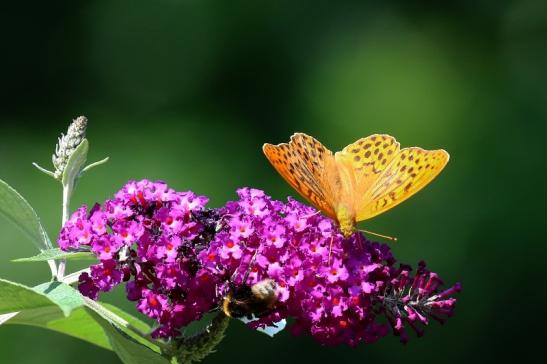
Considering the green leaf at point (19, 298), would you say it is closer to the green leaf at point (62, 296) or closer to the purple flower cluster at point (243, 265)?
the green leaf at point (62, 296)

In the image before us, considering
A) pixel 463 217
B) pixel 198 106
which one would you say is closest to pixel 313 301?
pixel 463 217

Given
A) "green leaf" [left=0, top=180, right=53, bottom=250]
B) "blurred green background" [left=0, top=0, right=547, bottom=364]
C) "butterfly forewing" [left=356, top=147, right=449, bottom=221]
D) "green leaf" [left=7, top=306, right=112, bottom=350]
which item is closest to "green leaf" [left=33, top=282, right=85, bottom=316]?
"green leaf" [left=7, top=306, right=112, bottom=350]

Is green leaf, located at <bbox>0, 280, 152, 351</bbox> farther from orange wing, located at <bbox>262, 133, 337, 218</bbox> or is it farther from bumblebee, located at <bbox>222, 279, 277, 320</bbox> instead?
orange wing, located at <bbox>262, 133, 337, 218</bbox>

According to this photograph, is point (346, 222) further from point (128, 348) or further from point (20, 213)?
point (20, 213)

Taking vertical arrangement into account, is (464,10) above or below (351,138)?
above

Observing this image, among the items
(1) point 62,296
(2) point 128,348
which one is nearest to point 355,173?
(2) point 128,348

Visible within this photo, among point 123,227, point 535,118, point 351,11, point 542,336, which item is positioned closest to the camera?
point 123,227

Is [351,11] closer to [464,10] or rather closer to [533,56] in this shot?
[464,10]

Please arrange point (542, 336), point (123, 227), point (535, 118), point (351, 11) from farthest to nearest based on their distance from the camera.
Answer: point (351, 11)
point (535, 118)
point (542, 336)
point (123, 227)
